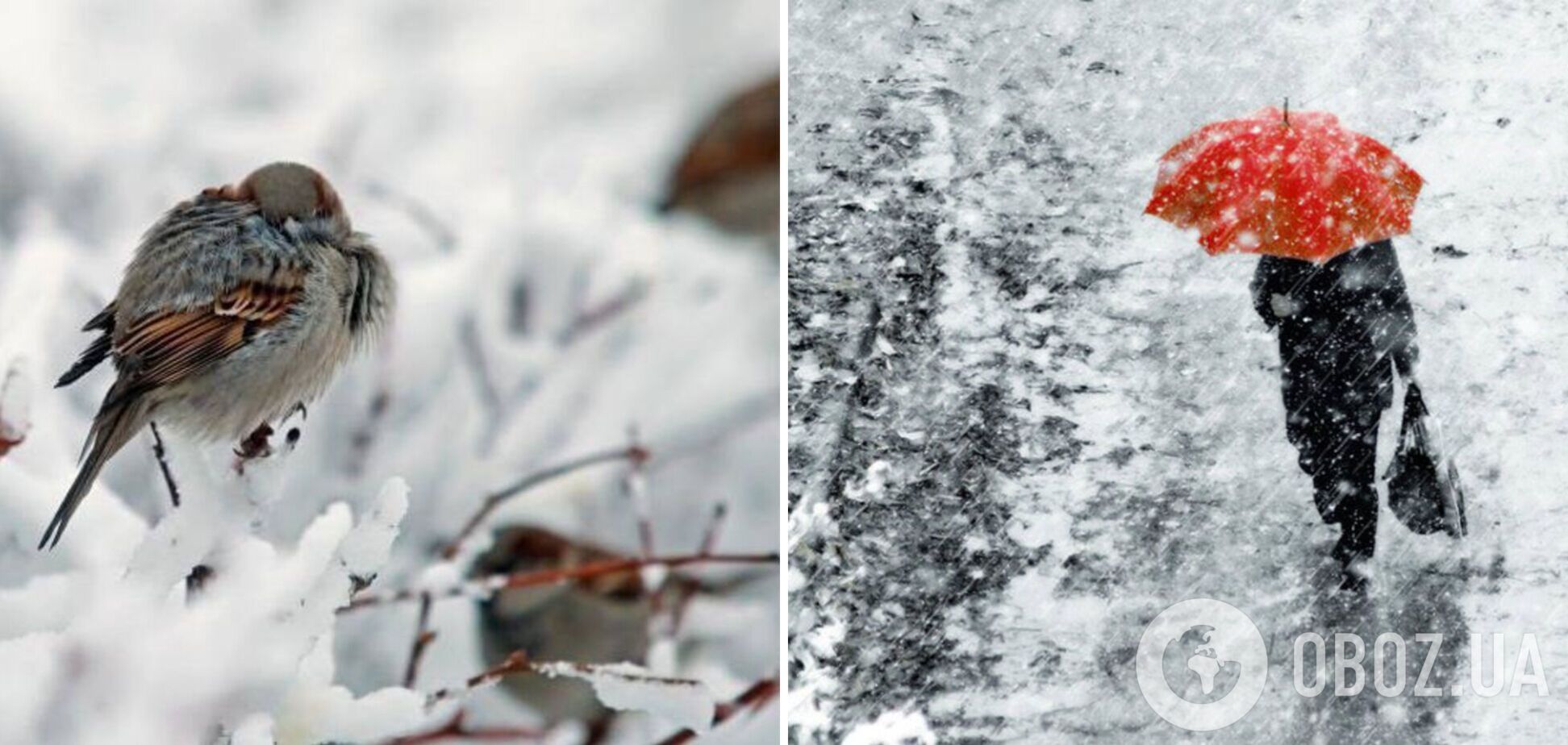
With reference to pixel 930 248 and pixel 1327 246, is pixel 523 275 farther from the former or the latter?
pixel 1327 246

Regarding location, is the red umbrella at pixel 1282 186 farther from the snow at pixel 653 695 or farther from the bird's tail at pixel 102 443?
the bird's tail at pixel 102 443

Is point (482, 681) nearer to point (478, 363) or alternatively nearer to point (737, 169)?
point (478, 363)

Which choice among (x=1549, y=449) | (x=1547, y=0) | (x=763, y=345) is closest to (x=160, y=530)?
(x=763, y=345)

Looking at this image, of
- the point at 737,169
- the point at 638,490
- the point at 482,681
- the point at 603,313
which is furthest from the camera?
the point at 737,169

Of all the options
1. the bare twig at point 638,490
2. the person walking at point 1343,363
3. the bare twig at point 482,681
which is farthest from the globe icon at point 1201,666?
the bare twig at point 482,681

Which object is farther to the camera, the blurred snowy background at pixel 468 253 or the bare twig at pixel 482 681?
the blurred snowy background at pixel 468 253

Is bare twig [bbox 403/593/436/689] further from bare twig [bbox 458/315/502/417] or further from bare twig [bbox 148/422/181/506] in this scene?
bare twig [bbox 458/315/502/417]

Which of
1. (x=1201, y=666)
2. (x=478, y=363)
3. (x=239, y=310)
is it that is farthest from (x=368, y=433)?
(x=1201, y=666)

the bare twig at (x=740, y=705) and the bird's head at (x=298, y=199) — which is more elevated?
the bird's head at (x=298, y=199)

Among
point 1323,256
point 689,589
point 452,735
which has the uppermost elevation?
point 1323,256
